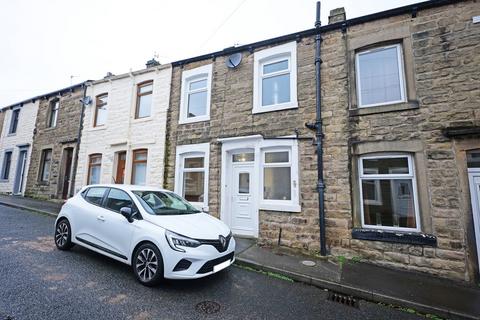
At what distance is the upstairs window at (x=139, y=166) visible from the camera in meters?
9.96

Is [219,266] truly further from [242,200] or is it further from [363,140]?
[363,140]

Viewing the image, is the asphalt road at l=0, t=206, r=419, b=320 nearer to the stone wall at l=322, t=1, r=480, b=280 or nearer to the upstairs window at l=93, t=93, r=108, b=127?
the stone wall at l=322, t=1, r=480, b=280

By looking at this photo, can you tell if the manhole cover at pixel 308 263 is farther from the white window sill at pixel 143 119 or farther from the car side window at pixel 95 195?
the white window sill at pixel 143 119

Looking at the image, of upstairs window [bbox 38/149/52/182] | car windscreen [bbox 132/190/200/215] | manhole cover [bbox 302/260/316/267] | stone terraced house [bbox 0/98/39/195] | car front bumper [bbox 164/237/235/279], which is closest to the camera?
car front bumper [bbox 164/237/235/279]

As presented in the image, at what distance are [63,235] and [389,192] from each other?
26.1ft

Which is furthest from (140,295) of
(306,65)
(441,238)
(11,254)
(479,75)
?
(479,75)

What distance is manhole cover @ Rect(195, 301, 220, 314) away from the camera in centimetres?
340

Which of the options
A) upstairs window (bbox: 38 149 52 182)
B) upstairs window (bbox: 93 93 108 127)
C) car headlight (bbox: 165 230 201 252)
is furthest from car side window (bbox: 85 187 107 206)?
upstairs window (bbox: 38 149 52 182)

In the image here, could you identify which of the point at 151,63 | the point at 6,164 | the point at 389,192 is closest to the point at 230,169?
the point at 389,192

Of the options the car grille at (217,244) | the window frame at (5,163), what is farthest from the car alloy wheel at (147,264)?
the window frame at (5,163)

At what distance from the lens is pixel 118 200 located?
Answer: 4.85 meters

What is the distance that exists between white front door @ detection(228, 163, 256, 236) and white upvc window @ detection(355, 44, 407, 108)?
400 cm

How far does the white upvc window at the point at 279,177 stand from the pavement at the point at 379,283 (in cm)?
146

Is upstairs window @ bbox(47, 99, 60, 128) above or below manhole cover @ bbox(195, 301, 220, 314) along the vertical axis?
above
